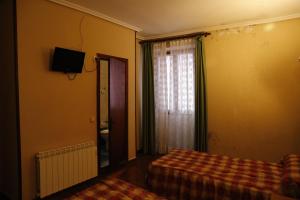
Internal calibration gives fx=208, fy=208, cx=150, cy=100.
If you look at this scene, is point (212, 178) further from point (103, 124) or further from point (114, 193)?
point (103, 124)

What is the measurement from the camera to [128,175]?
3.61 m

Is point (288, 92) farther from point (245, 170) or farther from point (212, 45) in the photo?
point (245, 170)

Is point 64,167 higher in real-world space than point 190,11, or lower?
lower

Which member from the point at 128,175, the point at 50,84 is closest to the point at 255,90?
the point at 128,175

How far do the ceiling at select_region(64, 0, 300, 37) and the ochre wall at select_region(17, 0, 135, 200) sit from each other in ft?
1.32

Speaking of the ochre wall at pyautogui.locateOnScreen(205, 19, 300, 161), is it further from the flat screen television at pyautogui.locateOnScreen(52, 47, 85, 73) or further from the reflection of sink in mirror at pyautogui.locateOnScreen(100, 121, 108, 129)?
the flat screen television at pyautogui.locateOnScreen(52, 47, 85, 73)

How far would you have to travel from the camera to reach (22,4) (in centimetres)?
246

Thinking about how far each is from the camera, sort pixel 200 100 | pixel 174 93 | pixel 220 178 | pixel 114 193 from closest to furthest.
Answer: pixel 114 193, pixel 220 178, pixel 200 100, pixel 174 93

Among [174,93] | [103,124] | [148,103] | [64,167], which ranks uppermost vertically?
[174,93]

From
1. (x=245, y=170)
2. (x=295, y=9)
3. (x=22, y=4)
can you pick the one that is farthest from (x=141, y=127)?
(x=295, y=9)

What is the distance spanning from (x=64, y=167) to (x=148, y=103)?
7.51 ft

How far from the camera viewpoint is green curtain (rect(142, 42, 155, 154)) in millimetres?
4594

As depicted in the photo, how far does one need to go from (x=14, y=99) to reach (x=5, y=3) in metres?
1.20

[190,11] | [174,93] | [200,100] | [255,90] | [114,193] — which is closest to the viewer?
[114,193]
